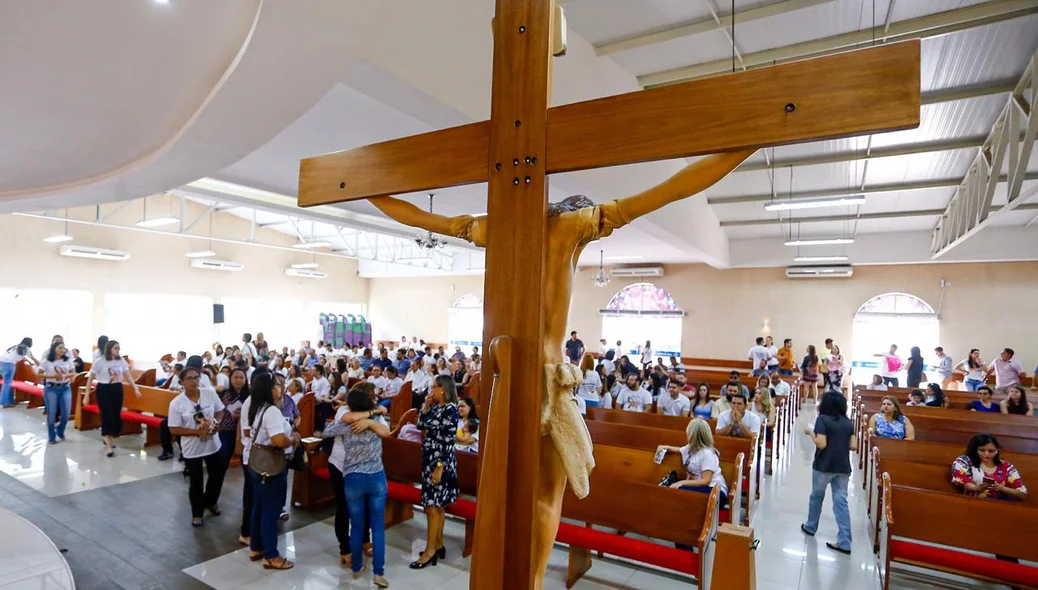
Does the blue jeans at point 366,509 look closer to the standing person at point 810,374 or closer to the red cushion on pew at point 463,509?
the red cushion on pew at point 463,509

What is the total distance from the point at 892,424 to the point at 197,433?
6661 mm

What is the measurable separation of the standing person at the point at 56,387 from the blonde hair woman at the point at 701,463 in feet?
25.9

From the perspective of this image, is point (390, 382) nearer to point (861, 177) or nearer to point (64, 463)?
point (64, 463)

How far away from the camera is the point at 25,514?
4680 millimetres

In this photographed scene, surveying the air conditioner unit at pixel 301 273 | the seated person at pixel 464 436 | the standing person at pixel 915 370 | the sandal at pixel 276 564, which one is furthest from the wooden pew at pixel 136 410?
the standing person at pixel 915 370

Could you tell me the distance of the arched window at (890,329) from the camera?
13094mm

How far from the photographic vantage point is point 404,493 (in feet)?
14.5

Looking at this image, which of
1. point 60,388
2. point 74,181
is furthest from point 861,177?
point 60,388

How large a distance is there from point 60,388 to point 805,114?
9.28 metres

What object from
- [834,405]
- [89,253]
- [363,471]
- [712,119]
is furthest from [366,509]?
[89,253]

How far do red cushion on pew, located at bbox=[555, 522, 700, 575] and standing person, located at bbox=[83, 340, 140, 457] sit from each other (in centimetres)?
601

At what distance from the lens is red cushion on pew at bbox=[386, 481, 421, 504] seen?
4.34 m

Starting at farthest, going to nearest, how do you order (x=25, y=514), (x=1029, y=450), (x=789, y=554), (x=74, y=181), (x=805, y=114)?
(x=1029, y=450)
(x=74, y=181)
(x=25, y=514)
(x=789, y=554)
(x=805, y=114)

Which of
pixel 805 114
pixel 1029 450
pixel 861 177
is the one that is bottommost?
pixel 1029 450
